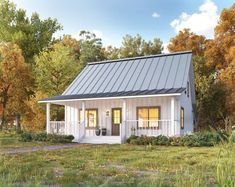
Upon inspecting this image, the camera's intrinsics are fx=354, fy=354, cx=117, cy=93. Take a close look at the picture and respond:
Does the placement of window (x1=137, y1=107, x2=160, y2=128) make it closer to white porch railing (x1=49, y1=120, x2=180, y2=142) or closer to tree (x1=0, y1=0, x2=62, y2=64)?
white porch railing (x1=49, y1=120, x2=180, y2=142)

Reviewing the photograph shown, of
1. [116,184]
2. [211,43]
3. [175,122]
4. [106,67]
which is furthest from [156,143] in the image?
[211,43]

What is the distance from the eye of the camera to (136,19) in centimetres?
3384

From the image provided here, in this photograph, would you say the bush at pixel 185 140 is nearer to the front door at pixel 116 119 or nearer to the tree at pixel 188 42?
the front door at pixel 116 119

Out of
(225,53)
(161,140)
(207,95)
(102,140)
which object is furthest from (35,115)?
(225,53)

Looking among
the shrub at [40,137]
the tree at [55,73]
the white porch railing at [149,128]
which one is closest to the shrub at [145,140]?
the white porch railing at [149,128]

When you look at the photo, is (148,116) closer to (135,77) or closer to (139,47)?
(135,77)

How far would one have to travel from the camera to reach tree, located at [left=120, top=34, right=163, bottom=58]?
141 feet

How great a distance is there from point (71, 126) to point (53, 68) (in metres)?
8.71

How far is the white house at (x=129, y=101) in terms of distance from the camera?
69.0 feet

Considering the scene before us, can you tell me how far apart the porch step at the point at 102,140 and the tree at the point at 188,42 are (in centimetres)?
1742

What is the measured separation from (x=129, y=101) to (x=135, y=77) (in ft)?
5.86

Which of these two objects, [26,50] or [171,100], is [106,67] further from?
[26,50]

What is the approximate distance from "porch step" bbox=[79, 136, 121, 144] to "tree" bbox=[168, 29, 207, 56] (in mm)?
17419

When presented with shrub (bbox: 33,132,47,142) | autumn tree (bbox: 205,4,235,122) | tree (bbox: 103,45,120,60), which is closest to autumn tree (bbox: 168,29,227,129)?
autumn tree (bbox: 205,4,235,122)
